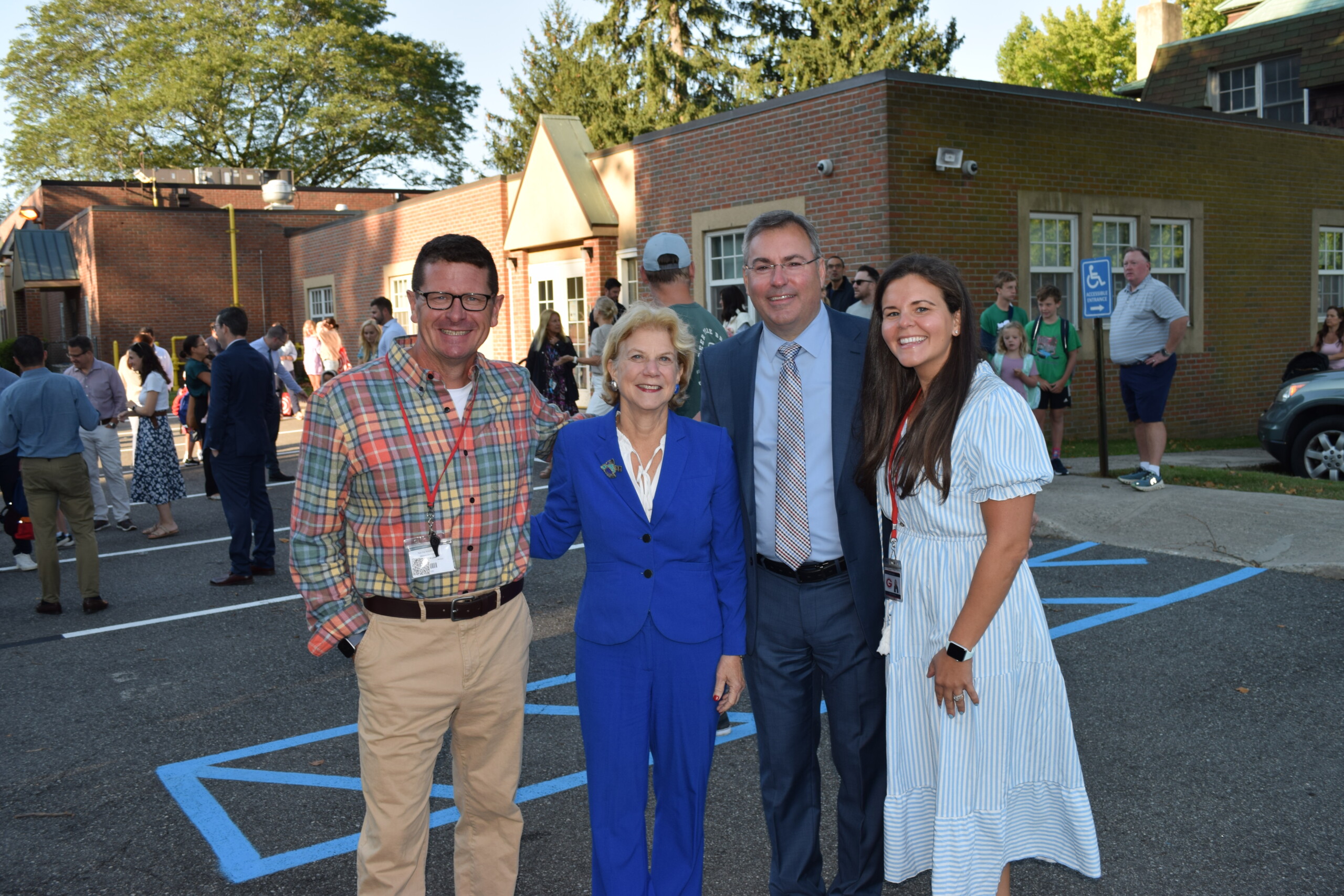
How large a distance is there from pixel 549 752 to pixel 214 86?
44606mm

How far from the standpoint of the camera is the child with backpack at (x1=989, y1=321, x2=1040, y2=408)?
1085 cm

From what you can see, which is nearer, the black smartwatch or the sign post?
the black smartwatch

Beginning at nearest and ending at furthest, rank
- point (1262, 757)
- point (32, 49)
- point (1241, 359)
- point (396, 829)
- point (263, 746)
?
point (396, 829), point (1262, 757), point (263, 746), point (1241, 359), point (32, 49)

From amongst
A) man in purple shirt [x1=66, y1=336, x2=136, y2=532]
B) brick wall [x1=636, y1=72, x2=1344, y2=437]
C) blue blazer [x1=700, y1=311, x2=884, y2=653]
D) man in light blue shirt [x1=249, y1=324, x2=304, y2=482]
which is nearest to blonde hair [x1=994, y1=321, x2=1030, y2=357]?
brick wall [x1=636, y1=72, x2=1344, y2=437]

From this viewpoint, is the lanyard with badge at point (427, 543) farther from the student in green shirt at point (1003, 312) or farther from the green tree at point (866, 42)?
the green tree at point (866, 42)

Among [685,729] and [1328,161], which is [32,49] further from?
[685,729]

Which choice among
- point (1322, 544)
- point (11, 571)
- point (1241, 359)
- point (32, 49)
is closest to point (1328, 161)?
point (1241, 359)

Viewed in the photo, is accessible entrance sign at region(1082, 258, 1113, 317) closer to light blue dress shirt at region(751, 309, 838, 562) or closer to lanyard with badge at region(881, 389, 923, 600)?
light blue dress shirt at region(751, 309, 838, 562)

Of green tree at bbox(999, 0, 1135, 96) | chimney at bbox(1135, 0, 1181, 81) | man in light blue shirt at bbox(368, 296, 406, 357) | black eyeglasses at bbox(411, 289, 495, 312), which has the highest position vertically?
green tree at bbox(999, 0, 1135, 96)

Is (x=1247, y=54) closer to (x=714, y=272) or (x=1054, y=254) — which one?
(x=1054, y=254)

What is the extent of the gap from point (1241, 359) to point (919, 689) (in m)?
15.7

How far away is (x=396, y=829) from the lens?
270cm

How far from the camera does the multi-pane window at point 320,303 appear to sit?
2948 centimetres

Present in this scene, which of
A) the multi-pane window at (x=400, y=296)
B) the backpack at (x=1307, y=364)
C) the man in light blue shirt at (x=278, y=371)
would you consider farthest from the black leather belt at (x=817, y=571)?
the multi-pane window at (x=400, y=296)
